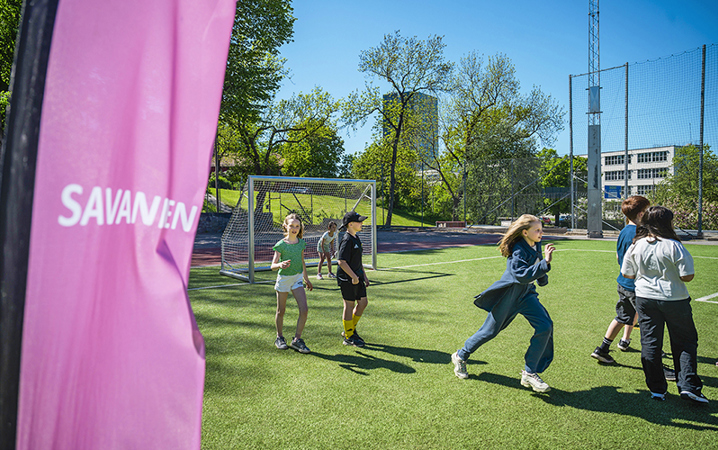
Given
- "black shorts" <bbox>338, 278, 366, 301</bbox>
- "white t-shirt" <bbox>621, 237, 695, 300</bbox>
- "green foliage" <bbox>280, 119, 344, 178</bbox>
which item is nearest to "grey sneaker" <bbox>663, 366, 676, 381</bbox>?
"white t-shirt" <bbox>621, 237, 695, 300</bbox>

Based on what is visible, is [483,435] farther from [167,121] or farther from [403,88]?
[403,88]

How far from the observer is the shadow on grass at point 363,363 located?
488cm

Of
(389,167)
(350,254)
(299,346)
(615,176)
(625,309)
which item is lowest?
(299,346)

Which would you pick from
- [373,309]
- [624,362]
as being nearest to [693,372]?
[624,362]

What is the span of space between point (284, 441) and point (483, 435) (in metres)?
1.51

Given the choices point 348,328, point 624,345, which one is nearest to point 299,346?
point 348,328

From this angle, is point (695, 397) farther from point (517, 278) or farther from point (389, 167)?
point (389, 167)

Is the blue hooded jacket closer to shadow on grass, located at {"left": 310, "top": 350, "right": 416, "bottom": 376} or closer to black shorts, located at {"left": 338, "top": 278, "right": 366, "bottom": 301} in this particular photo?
shadow on grass, located at {"left": 310, "top": 350, "right": 416, "bottom": 376}

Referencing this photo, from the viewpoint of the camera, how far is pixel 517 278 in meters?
4.13

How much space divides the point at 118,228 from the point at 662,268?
4339 millimetres

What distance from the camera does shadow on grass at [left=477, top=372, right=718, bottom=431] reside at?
3.68 m

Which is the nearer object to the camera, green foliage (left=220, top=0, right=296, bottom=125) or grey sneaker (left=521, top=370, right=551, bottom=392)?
grey sneaker (left=521, top=370, right=551, bottom=392)

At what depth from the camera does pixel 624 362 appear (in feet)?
16.7

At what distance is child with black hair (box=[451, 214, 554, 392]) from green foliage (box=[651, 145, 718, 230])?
25.1 meters
